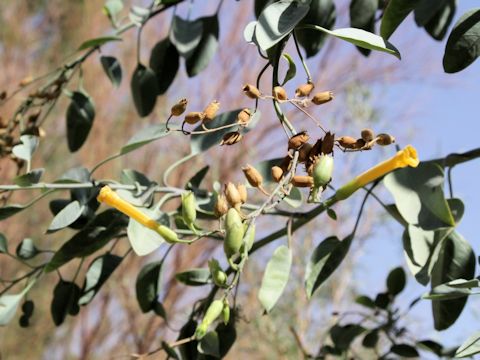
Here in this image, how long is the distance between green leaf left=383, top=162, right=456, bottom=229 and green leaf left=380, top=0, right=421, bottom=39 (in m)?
0.10

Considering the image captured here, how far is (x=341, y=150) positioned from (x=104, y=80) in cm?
289

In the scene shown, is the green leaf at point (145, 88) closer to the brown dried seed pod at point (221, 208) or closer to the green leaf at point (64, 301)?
the green leaf at point (64, 301)

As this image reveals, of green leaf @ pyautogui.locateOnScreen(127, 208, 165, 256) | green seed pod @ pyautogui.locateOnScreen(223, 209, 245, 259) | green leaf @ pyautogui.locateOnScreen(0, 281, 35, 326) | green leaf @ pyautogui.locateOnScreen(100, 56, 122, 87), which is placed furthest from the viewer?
green leaf @ pyautogui.locateOnScreen(100, 56, 122, 87)

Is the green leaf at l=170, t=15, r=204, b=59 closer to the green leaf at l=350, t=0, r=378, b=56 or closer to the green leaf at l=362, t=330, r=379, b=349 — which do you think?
the green leaf at l=350, t=0, r=378, b=56

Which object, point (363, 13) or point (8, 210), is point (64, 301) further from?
point (363, 13)

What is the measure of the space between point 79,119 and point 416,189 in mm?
319

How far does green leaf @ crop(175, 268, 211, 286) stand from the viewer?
518 mm

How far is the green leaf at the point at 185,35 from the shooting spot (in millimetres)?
597

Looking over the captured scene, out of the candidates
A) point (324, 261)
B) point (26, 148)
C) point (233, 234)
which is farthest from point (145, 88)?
point (233, 234)

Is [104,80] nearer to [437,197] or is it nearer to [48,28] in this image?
[48,28]

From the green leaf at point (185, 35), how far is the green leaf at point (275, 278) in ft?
0.77

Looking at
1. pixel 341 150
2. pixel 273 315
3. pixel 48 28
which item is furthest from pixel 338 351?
pixel 48 28

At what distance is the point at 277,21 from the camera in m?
0.36

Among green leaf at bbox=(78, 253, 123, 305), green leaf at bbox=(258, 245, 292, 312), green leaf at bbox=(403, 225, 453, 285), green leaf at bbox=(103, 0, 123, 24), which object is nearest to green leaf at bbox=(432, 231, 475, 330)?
green leaf at bbox=(403, 225, 453, 285)
